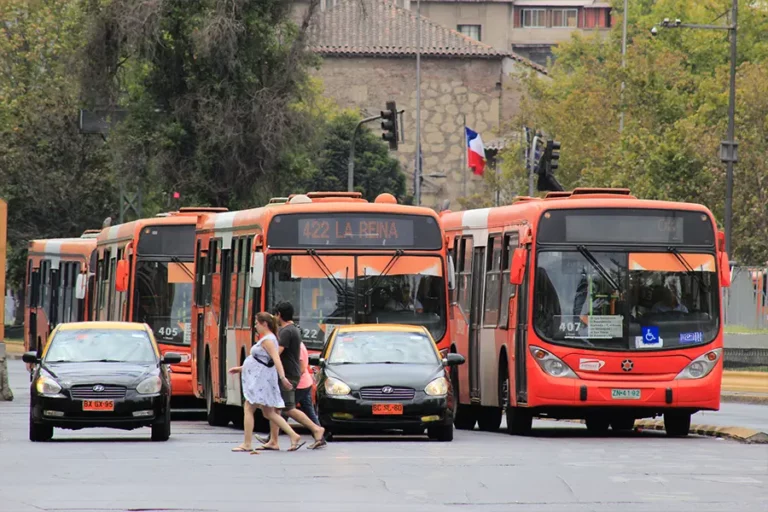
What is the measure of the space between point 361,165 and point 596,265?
243 feet

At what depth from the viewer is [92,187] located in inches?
2820

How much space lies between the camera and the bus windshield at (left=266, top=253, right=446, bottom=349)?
2462 cm

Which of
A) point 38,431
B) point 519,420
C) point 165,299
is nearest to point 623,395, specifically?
point 519,420

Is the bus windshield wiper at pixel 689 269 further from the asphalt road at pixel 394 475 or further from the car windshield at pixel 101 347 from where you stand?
the car windshield at pixel 101 347

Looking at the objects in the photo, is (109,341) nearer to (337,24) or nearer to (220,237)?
(220,237)

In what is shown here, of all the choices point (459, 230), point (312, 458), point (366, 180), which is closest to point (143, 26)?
point (459, 230)

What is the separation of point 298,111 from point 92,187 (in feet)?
66.0

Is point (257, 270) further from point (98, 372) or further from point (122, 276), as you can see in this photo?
point (122, 276)

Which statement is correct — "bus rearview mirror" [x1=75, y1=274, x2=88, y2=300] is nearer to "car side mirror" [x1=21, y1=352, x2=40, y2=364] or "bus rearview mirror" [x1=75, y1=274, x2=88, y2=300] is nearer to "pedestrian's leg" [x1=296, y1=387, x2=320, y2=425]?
"car side mirror" [x1=21, y1=352, x2=40, y2=364]

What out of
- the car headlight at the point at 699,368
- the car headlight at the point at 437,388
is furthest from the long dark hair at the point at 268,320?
the car headlight at the point at 699,368

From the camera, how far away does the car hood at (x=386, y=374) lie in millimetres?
22531

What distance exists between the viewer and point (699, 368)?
23.9m

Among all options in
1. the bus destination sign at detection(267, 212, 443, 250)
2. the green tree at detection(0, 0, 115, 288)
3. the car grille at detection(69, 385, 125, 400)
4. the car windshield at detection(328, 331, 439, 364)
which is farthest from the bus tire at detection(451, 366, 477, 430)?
the green tree at detection(0, 0, 115, 288)

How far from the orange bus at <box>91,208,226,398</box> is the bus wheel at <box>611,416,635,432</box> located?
24.2ft
